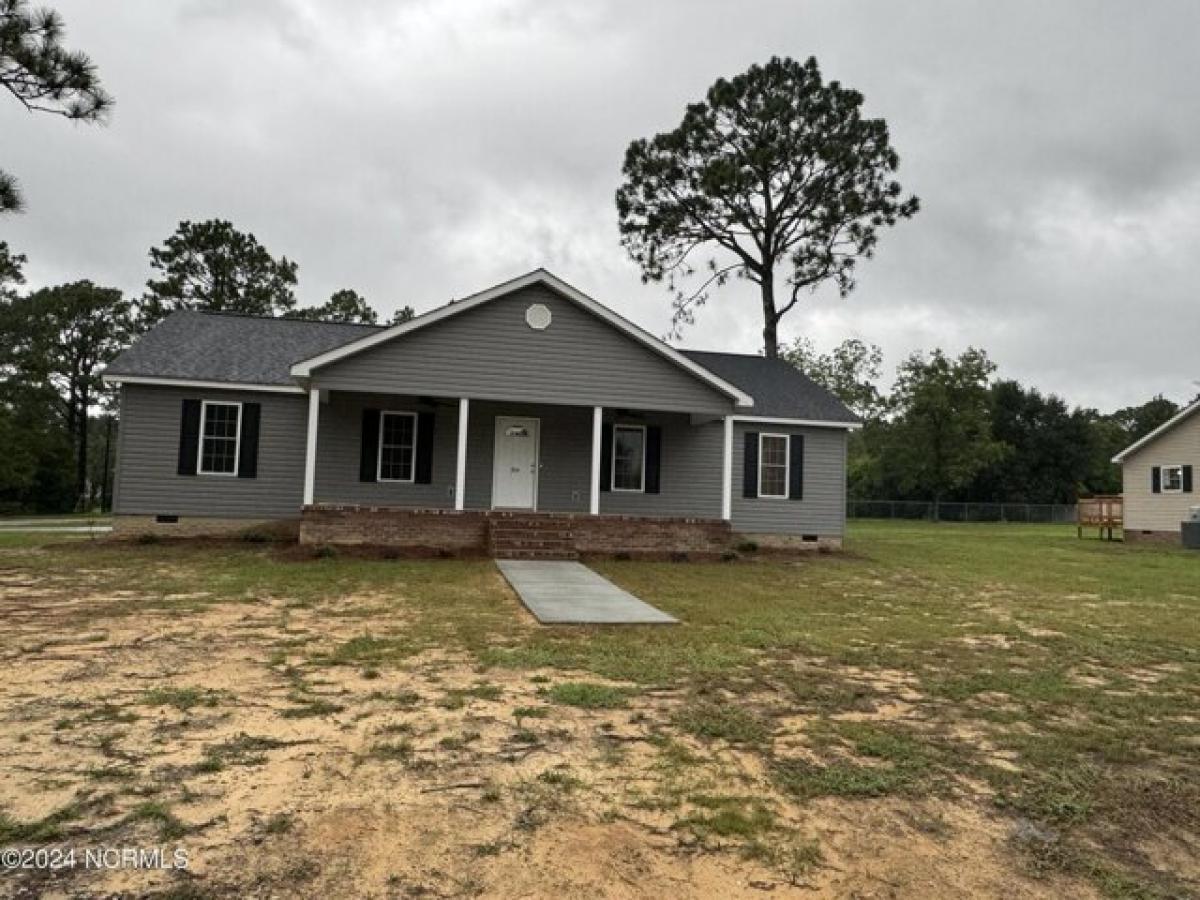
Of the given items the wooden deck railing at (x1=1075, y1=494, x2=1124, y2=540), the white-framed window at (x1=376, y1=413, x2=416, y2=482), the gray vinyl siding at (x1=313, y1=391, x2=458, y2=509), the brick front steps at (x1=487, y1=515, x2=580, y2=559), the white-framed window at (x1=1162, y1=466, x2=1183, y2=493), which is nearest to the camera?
the brick front steps at (x1=487, y1=515, x2=580, y2=559)

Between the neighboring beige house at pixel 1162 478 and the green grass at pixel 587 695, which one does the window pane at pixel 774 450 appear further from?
the neighboring beige house at pixel 1162 478

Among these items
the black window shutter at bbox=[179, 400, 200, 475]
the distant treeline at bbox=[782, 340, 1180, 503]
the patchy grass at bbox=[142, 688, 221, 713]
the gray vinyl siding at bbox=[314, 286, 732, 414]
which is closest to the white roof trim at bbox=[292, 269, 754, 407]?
the gray vinyl siding at bbox=[314, 286, 732, 414]

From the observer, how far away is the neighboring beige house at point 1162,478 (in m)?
22.5

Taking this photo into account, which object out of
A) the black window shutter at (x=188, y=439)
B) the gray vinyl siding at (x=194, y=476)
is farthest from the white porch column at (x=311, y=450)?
the black window shutter at (x=188, y=439)

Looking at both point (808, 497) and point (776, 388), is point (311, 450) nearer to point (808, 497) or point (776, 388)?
point (808, 497)

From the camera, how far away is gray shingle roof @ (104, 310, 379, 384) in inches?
553

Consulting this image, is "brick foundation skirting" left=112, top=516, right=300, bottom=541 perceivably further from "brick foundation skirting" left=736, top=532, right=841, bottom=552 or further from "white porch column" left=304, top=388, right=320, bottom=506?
"brick foundation skirting" left=736, top=532, right=841, bottom=552

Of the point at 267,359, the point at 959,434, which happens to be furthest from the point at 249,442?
the point at 959,434

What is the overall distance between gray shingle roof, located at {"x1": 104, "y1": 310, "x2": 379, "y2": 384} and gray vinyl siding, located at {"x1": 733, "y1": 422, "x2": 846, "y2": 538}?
30.2ft

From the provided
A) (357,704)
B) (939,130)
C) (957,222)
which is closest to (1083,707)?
(357,704)

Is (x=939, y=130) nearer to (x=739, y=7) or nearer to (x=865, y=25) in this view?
(x=865, y=25)

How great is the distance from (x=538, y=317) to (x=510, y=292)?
2.38 feet

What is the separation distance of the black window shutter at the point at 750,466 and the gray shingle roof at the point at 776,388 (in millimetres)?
657

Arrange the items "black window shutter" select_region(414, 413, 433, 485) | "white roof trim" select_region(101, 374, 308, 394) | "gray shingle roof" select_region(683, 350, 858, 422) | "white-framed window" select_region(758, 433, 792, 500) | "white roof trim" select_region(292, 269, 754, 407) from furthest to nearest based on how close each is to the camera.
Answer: "gray shingle roof" select_region(683, 350, 858, 422) < "white-framed window" select_region(758, 433, 792, 500) < "black window shutter" select_region(414, 413, 433, 485) < "white roof trim" select_region(101, 374, 308, 394) < "white roof trim" select_region(292, 269, 754, 407)
